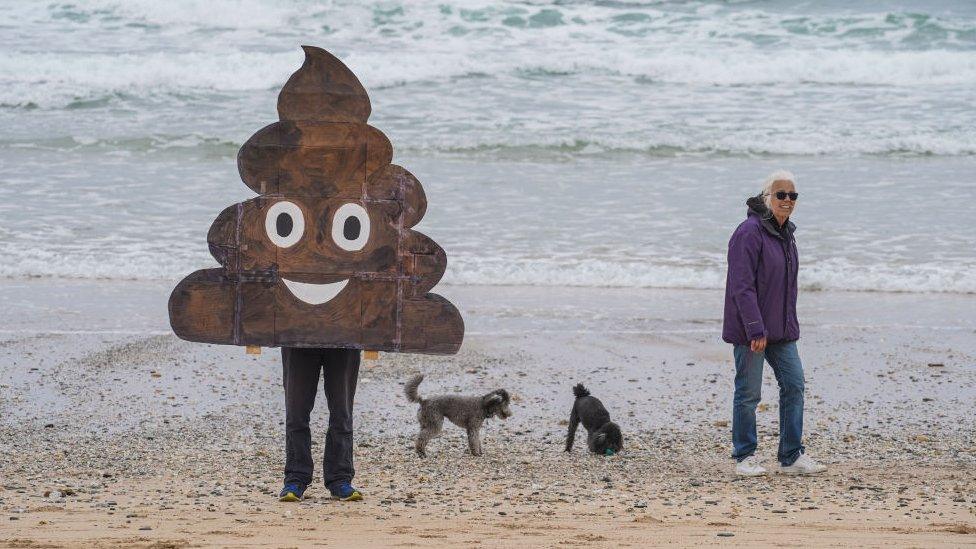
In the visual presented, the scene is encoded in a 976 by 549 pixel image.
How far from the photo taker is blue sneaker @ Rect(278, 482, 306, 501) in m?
5.50

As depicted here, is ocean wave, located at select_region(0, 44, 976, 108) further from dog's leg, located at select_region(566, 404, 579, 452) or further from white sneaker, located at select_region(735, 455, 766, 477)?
white sneaker, located at select_region(735, 455, 766, 477)

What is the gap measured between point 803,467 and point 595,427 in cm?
113

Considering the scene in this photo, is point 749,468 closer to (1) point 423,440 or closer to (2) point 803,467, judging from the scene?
(2) point 803,467

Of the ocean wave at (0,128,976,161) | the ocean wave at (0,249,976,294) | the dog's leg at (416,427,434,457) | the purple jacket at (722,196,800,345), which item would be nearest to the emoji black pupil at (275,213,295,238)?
the dog's leg at (416,427,434,457)

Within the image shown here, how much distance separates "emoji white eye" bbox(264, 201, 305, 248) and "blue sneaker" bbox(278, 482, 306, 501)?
1.12 meters

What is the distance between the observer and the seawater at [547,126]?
509 inches

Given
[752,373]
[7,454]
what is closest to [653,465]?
[752,373]

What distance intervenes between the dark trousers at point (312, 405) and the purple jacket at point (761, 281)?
1987 millimetres

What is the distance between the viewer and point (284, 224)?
5324mm

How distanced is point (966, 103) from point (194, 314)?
21.2 meters

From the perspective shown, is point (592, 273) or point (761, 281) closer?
point (761, 281)

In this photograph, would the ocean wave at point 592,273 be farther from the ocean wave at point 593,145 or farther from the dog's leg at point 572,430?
the ocean wave at point 593,145

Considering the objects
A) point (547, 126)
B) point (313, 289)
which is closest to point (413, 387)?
point (313, 289)

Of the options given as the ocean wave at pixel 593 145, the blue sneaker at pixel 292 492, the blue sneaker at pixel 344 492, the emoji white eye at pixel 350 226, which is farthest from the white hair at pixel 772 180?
the ocean wave at pixel 593 145
